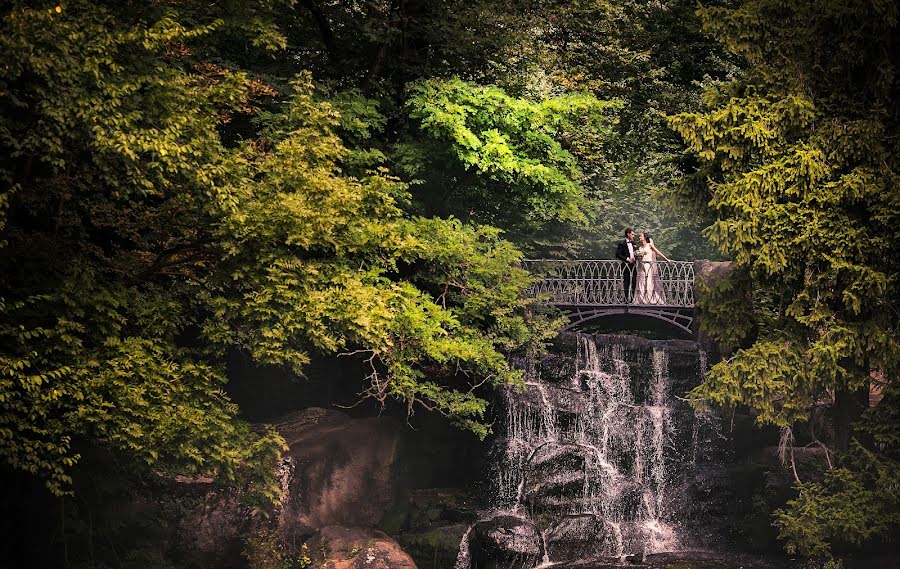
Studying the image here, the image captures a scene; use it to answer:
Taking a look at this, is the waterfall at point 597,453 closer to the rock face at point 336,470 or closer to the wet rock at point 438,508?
the wet rock at point 438,508

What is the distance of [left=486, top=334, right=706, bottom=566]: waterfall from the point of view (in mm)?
18641

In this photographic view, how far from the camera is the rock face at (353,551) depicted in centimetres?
1603

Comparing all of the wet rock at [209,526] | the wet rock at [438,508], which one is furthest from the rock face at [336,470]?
the wet rock at [209,526]

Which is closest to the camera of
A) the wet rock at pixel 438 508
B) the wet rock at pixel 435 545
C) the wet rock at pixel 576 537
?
the wet rock at pixel 435 545

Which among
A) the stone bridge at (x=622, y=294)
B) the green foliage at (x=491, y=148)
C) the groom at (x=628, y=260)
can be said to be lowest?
the stone bridge at (x=622, y=294)

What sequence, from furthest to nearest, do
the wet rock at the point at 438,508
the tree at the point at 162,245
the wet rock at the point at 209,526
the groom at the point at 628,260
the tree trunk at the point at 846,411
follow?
the groom at the point at 628,260 < the wet rock at the point at 438,508 < the tree trunk at the point at 846,411 < the wet rock at the point at 209,526 < the tree at the point at 162,245

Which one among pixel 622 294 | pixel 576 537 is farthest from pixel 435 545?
pixel 622 294

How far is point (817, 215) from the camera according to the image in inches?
643

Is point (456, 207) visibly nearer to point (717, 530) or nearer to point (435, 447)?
point (435, 447)

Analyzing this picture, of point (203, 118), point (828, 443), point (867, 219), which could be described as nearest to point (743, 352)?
point (867, 219)

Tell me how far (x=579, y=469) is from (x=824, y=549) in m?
4.93

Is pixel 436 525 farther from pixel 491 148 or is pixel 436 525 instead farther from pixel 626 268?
pixel 626 268

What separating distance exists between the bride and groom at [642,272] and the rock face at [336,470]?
22.6 feet

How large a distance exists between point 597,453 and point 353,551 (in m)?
5.94
